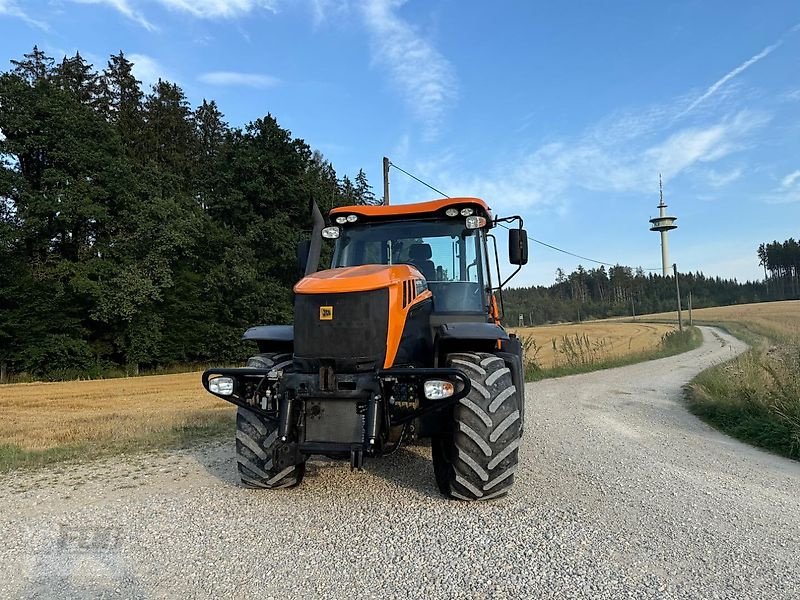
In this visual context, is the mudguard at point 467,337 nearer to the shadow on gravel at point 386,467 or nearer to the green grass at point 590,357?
the shadow on gravel at point 386,467

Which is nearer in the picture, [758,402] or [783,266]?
[758,402]

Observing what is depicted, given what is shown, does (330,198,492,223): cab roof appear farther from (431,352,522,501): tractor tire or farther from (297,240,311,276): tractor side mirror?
(431,352,522,501): tractor tire

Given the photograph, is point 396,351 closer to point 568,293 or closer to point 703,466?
point 703,466

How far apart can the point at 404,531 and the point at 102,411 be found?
454 inches

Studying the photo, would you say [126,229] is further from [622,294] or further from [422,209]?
[622,294]

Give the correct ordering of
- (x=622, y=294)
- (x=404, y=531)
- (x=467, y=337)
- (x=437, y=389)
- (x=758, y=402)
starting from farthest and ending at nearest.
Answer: (x=622, y=294) → (x=758, y=402) → (x=467, y=337) → (x=437, y=389) → (x=404, y=531)

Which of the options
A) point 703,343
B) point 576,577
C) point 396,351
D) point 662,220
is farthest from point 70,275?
point 662,220

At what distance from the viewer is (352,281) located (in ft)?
14.1

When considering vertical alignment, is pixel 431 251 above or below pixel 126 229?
below

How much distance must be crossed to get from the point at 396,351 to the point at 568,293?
110 metres

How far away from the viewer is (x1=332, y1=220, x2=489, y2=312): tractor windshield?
5691 millimetres

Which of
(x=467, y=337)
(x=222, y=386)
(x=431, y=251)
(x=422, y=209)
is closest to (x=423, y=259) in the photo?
(x=431, y=251)

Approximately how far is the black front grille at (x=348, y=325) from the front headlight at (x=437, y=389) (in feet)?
1.37

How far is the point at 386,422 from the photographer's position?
13.9ft
